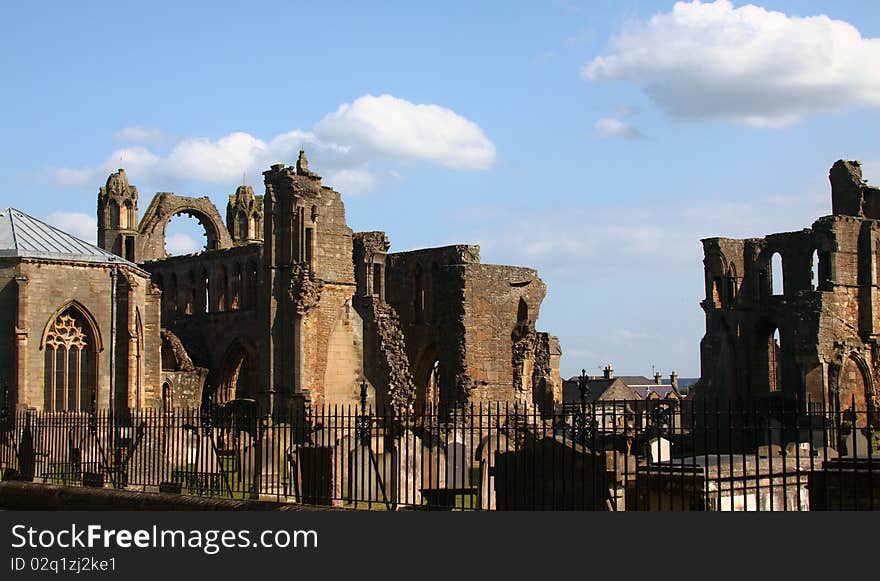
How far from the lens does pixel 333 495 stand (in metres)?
16.8

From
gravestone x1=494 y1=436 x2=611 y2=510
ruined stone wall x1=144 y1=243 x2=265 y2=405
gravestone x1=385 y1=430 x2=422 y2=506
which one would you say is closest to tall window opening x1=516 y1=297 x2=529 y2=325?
ruined stone wall x1=144 y1=243 x2=265 y2=405

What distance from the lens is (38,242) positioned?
1453 inches

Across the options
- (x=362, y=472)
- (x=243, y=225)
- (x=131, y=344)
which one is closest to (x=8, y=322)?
(x=131, y=344)

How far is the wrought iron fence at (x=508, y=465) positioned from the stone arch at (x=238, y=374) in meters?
23.4

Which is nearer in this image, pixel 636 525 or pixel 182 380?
pixel 636 525

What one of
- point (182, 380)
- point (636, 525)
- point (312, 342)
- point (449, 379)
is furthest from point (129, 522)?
point (182, 380)

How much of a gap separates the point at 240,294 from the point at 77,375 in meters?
12.7

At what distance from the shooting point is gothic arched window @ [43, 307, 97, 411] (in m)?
35.9

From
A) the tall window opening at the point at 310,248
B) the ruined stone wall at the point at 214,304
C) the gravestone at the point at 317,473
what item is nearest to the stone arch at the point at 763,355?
the ruined stone wall at the point at 214,304

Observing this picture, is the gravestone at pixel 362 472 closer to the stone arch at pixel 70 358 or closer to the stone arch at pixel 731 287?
the stone arch at pixel 70 358

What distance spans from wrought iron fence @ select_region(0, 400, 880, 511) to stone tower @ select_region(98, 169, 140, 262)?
33.0 m

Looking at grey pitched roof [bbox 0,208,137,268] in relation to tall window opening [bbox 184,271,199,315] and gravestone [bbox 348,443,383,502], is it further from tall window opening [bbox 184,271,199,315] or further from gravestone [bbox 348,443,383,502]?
gravestone [bbox 348,443,383,502]

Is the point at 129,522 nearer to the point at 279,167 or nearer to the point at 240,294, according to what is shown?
the point at 279,167

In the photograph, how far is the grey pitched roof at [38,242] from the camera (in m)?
35.9
